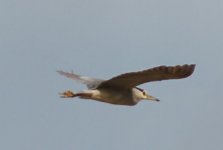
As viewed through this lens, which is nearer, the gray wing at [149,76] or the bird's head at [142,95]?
the gray wing at [149,76]

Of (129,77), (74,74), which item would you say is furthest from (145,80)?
(74,74)

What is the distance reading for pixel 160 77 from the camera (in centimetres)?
3247

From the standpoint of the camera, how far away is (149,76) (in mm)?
32438

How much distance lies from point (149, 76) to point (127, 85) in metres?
1.43

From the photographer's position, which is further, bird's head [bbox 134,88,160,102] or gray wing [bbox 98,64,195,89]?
bird's head [bbox 134,88,160,102]

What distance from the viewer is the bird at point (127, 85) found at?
104 ft

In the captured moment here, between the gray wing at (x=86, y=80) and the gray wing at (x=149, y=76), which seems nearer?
the gray wing at (x=149, y=76)

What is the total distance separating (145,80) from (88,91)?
1.63 m

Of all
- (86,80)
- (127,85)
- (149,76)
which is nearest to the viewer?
(149,76)

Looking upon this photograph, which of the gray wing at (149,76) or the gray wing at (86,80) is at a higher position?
the gray wing at (86,80)

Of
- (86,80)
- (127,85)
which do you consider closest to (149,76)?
(127,85)

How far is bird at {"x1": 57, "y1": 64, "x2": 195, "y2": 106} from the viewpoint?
1252 inches

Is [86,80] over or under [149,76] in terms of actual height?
over

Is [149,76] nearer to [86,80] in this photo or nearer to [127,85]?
[127,85]
